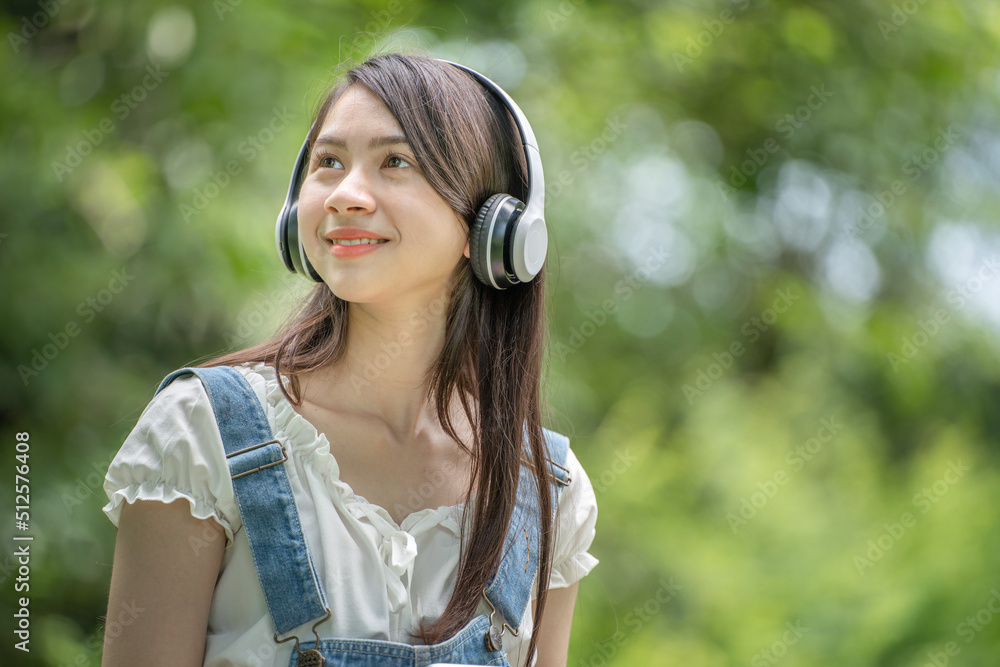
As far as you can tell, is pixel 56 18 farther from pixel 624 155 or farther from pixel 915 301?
pixel 915 301

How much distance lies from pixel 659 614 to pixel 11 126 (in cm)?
273

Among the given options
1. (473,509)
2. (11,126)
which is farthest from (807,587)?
(11,126)

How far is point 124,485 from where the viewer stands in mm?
1143

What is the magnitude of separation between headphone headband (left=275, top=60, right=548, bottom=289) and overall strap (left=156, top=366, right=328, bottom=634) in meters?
0.30

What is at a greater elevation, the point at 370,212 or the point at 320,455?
the point at 370,212
